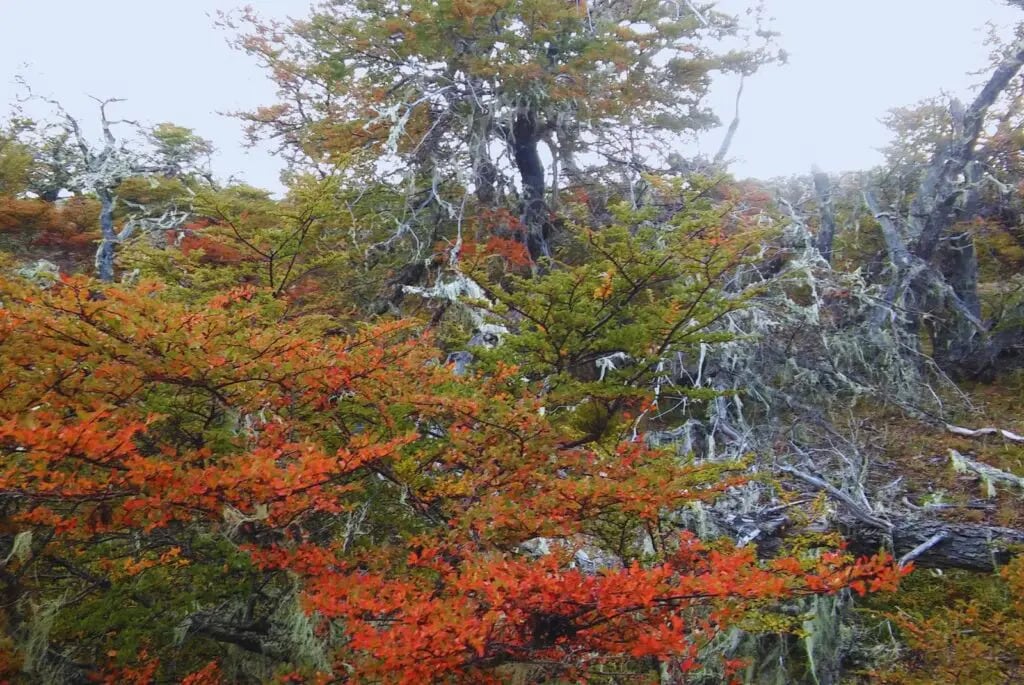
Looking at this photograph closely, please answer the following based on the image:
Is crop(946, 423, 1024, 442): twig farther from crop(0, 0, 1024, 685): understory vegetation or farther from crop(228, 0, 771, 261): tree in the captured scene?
crop(228, 0, 771, 261): tree

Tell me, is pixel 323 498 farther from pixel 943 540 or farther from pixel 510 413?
pixel 943 540

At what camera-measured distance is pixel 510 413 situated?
136 inches

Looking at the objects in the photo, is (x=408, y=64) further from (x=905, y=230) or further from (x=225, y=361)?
(x=905, y=230)

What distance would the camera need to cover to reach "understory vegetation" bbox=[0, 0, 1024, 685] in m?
3.05

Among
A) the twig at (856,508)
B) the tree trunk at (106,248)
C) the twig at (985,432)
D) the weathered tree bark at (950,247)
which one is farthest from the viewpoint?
the weathered tree bark at (950,247)

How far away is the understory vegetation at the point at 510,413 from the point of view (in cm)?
305

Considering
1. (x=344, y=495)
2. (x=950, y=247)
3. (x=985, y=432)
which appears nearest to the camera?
(x=344, y=495)

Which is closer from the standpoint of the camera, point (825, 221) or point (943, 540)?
point (943, 540)

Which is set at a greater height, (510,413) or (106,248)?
(106,248)

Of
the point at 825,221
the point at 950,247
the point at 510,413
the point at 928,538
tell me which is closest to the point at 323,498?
the point at 510,413

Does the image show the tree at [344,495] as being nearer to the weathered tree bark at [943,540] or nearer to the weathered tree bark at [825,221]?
the weathered tree bark at [943,540]

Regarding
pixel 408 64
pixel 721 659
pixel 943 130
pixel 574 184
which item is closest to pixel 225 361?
pixel 721 659

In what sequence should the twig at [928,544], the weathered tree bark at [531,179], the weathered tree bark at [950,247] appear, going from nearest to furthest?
the twig at [928,544] < the weathered tree bark at [950,247] < the weathered tree bark at [531,179]

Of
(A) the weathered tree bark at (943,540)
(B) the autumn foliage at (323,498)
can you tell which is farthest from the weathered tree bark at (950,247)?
(B) the autumn foliage at (323,498)
